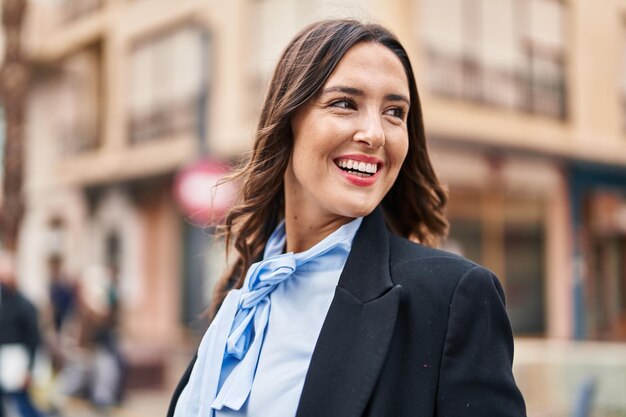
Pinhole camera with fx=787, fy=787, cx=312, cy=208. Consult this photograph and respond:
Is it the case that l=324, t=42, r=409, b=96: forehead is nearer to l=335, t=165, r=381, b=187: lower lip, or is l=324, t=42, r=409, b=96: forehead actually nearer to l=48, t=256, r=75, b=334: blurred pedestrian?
l=335, t=165, r=381, b=187: lower lip

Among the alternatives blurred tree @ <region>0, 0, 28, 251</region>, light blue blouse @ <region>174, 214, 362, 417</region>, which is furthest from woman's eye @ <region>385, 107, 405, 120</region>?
blurred tree @ <region>0, 0, 28, 251</region>

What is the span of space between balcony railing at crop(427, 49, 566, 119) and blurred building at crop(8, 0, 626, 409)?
0.03 meters

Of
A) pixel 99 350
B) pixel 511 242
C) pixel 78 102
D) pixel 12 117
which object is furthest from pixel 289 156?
pixel 78 102

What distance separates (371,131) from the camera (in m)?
1.63

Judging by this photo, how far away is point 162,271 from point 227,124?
4.53 m

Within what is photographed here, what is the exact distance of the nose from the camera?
1631 millimetres

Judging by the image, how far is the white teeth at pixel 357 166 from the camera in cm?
165

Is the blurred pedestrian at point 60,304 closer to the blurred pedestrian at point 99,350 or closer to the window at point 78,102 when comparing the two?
the blurred pedestrian at point 99,350

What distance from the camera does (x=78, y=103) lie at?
2069 centimetres

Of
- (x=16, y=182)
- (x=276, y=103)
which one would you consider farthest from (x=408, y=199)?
(x=16, y=182)

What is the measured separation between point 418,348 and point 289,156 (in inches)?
21.8

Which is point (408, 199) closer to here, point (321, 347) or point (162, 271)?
point (321, 347)

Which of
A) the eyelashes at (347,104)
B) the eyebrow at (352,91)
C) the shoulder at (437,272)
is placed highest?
the eyebrow at (352,91)

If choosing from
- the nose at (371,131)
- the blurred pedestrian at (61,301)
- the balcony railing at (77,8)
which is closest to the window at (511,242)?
the blurred pedestrian at (61,301)
